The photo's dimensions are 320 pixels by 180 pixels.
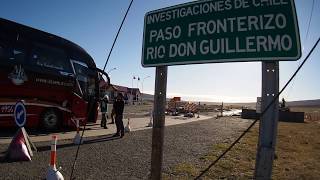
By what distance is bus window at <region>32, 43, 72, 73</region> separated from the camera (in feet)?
52.5

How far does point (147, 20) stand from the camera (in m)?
4.52

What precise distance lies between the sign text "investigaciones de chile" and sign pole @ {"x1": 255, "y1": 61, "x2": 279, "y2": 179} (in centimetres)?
16

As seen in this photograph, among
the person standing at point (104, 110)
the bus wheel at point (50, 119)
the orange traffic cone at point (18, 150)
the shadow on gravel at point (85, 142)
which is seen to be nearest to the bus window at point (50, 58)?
the bus wheel at point (50, 119)

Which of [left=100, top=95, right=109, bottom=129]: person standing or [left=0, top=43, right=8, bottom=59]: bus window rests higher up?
[left=0, top=43, right=8, bottom=59]: bus window

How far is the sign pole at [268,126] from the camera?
3.51m

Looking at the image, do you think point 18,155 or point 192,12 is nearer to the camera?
point 192,12

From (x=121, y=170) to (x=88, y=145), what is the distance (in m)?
4.29

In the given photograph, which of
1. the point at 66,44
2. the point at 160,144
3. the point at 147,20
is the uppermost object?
the point at 66,44

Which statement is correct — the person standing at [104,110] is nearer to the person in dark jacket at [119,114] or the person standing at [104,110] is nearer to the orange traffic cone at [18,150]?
the person in dark jacket at [119,114]

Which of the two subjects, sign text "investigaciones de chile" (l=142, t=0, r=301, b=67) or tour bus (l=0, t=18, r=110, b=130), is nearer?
sign text "investigaciones de chile" (l=142, t=0, r=301, b=67)

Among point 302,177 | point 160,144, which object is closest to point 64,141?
point 302,177

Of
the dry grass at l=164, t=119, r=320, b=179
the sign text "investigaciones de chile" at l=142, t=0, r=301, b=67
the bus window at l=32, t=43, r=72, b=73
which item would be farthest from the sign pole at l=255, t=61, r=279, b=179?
the bus window at l=32, t=43, r=72, b=73

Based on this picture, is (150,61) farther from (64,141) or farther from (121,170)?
(64,141)

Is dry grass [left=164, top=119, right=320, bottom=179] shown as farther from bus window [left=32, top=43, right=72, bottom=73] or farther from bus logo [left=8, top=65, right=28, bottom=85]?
bus logo [left=8, top=65, right=28, bottom=85]
